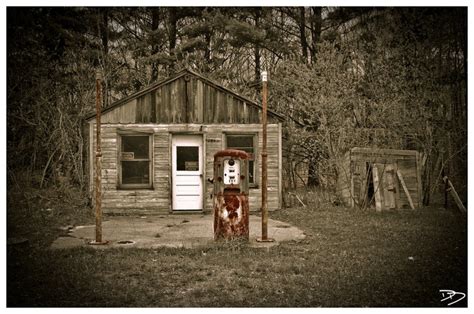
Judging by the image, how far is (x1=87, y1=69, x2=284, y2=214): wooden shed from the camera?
40.4 feet

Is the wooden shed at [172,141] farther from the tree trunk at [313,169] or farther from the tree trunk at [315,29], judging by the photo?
the tree trunk at [315,29]

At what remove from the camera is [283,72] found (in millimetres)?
19703

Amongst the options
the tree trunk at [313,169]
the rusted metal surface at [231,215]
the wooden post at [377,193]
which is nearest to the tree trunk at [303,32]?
the tree trunk at [313,169]

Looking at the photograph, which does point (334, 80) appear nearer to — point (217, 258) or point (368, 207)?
point (368, 207)

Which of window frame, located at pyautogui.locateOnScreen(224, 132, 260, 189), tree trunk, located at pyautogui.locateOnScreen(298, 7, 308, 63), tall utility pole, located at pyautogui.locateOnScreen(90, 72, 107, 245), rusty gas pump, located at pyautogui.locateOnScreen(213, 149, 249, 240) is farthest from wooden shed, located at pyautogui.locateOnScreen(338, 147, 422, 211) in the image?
tree trunk, located at pyautogui.locateOnScreen(298, 7, 308, 63)

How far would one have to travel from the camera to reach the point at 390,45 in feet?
56.6

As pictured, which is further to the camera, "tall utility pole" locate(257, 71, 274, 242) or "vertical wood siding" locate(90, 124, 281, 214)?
"vertical wood siding" locate(90, 124, 281, 214)

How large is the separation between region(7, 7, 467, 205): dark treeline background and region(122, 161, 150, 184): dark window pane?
8.20 feet

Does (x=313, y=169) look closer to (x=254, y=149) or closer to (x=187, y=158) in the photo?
(x=254, y=149)

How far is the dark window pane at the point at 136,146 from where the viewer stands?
1245cm

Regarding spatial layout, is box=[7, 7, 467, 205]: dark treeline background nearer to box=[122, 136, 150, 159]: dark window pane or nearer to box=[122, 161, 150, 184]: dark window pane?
box=[122, 136, 150, 159]: dark window pane

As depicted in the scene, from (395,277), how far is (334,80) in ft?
37.2

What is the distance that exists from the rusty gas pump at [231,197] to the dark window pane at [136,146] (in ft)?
16.1

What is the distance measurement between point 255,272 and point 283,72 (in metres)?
14.6
